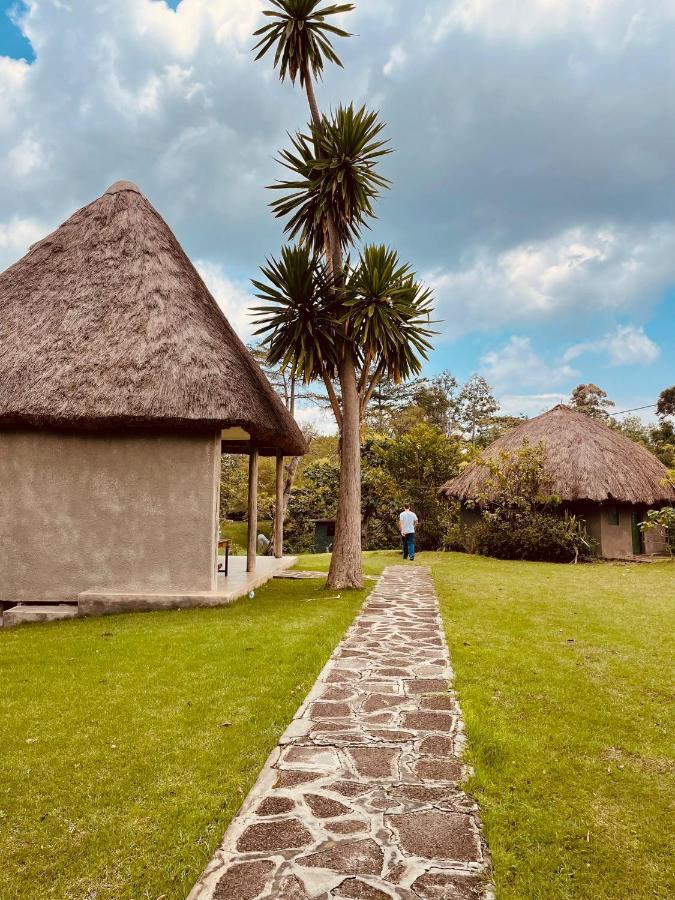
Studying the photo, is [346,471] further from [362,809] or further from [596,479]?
[596,479]

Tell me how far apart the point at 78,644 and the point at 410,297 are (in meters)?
7.44

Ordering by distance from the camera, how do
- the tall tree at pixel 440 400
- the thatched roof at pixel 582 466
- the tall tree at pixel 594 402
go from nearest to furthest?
the thatched roof at pixel 582 466
the tall tree at pixel 594 402
the tall tree at pixel 440 400

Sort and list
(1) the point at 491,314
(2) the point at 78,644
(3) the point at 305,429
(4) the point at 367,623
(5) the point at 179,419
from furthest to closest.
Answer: (3) the point at 305,429 → (1) the point at 491,314 → (5) the point at 179,419 → (4) the point at 367,623 → (2) the point at 78,644

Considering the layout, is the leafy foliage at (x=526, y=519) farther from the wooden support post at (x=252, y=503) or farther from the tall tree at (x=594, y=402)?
the tall tree at (x=594, y=402)

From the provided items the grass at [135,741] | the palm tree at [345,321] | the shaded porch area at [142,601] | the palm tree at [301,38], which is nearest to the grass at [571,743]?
the grass at [135,741]

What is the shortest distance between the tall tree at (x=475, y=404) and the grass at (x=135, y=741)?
110 feet

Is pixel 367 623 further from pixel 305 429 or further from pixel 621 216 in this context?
pixel 305 429

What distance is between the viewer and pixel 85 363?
8359mm

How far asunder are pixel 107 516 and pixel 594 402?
3507 centimetres

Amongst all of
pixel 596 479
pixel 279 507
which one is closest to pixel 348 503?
pixel 279 507

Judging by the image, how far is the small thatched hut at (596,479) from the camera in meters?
16.0

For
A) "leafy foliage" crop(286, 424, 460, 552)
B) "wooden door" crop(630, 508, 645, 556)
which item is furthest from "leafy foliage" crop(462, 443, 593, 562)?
"leafy foliage" crop(286, 424, 460, 552)

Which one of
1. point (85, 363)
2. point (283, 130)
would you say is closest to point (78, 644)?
point (85, 363)

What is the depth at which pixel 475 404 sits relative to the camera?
39125 mm
